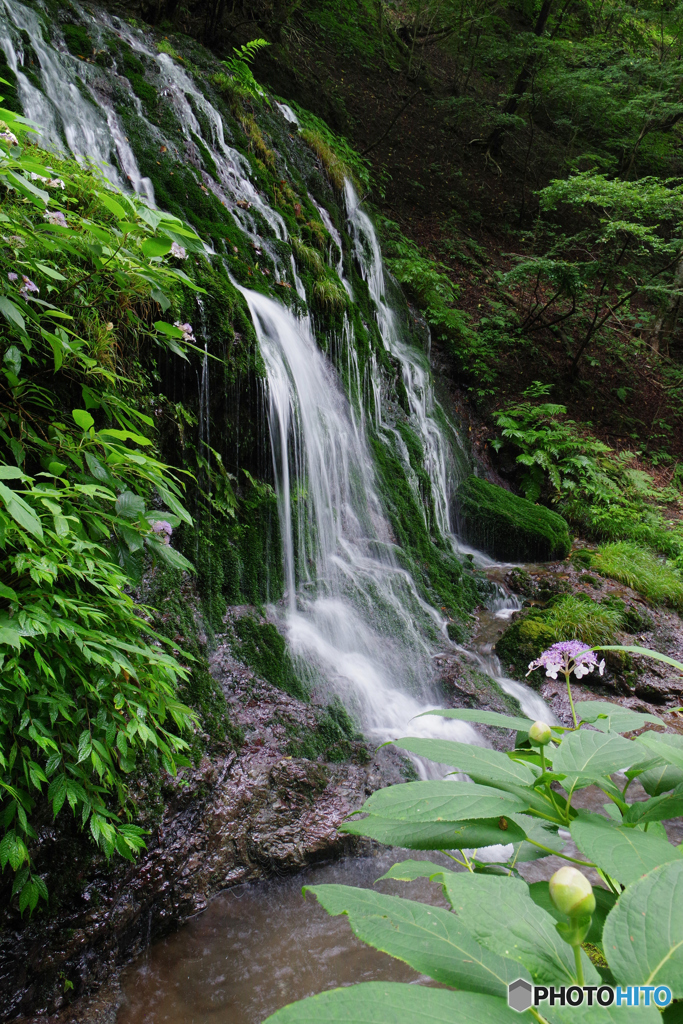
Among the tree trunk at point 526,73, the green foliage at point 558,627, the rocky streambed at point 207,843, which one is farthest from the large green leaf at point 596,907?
the tree trunk at point 526,73

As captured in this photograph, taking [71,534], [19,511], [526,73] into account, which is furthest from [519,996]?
[526,73]

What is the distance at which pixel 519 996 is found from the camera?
0.50 meters

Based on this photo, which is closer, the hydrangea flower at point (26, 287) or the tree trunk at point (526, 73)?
the hydrangea flower at point (26, 287)

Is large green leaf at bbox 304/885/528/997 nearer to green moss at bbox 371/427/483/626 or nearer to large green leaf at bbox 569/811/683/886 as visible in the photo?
large green leaf at bbox 569/811/683/886

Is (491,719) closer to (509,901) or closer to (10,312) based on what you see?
(509,901)

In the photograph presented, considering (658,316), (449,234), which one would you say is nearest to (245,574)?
(449,234)

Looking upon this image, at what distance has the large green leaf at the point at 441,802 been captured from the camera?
2.30ft

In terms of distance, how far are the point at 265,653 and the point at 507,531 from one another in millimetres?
4598

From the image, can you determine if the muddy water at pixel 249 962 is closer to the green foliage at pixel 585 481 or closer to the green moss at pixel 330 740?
the green moss at pixel 330 740

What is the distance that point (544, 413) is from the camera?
9.61m

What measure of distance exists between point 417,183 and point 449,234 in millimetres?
1531

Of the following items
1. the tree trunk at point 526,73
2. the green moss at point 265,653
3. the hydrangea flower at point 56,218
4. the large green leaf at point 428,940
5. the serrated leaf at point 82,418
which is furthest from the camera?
the tree trunk at point 526,73

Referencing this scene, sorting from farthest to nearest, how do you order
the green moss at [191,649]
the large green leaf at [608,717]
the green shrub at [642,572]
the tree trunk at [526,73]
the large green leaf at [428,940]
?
1. the tree trunk at [526,73]
2. the green shrub at [642,572]
3. the green moss at [191,649]
4. the large green leaf at [608,717]
5. the large green leaf at [428,940]

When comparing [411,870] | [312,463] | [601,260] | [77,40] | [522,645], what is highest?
[601,260]
